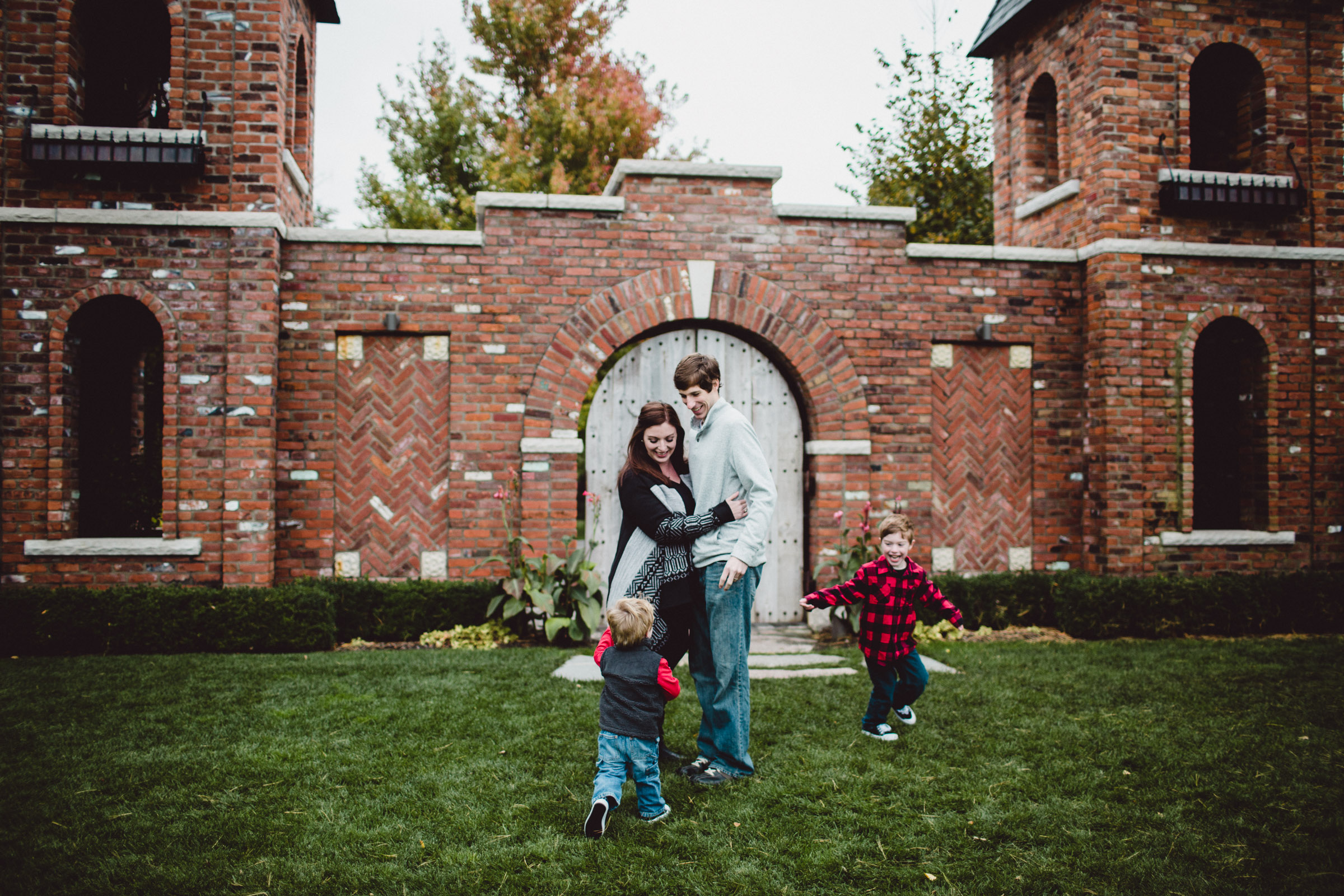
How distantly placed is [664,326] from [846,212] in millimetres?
2215

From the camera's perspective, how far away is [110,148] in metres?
6.98

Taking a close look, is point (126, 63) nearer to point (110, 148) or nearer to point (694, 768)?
point (110, 148)

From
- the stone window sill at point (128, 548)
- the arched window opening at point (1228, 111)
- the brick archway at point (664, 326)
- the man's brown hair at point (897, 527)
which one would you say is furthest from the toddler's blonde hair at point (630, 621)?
the arched window opening at point (1228, 111)

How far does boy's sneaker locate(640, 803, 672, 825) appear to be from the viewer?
3410 mm

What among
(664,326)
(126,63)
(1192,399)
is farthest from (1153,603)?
(126,63)

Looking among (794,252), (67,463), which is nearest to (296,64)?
(67,463)

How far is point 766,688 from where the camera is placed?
18.2 feet

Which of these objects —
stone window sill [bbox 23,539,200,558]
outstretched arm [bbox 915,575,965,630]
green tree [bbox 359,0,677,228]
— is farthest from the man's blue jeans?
green tree [bbox 359,0,677,228]

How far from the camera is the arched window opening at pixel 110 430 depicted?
7301mm

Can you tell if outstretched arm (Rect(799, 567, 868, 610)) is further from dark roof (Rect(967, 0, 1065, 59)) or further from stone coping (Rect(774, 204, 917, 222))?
dark roof (Rect(967, 0, 1065, 59))

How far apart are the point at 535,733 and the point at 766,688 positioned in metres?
1.75

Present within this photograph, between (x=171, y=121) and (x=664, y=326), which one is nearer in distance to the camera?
(x=171, y=121)

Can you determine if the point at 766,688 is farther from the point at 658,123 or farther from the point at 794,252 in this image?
the point at 658,123

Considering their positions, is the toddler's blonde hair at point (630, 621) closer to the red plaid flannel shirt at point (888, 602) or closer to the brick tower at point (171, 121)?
the red plaid flannel shirt at point (888, 602)
